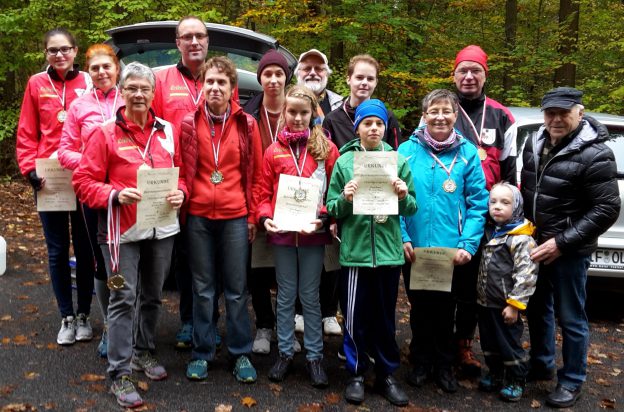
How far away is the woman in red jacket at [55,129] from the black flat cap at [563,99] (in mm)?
3497

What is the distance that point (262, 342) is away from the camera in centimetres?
469

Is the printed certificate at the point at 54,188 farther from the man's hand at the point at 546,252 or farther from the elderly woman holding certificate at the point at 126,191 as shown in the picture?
the man's hand at the point at 546,252

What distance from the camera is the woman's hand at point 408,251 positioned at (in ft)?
13.0

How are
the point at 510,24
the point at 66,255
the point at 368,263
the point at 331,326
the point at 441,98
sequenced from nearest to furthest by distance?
the point at 368,263, the point at 441,98, the point at 66,255, the point at 331,326, the point at 510,24

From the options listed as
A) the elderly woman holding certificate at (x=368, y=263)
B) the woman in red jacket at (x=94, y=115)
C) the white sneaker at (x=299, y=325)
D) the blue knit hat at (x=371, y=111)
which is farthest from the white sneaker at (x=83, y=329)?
the blue knit hat at (x=371, y=111)

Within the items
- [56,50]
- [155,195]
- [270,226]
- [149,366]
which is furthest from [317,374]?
[56,50]

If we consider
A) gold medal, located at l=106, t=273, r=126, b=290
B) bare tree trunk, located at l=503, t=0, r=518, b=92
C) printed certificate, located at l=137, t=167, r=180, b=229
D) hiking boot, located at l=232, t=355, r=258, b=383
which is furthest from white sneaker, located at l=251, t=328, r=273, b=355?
bare tree trunk, located at l=503, t=0, r=518, b=92

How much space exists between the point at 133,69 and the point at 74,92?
1100mm

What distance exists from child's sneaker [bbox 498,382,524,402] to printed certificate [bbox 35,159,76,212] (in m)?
3.46

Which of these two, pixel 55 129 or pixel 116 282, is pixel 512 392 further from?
pixel 55 129

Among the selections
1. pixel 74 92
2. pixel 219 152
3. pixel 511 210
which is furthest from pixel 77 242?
pixel 511 210

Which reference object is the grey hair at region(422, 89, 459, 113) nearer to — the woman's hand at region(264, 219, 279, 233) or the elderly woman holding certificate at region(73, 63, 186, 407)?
the woman's hand at region(264, 219, 279, 233)

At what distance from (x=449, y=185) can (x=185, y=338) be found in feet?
8.05

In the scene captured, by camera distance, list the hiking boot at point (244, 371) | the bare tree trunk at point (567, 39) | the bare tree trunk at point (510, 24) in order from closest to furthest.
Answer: the hiking boot at point (244, 371), the bare tree trunk at point (567, 39), the bare tree trunk at point (510, 24)
